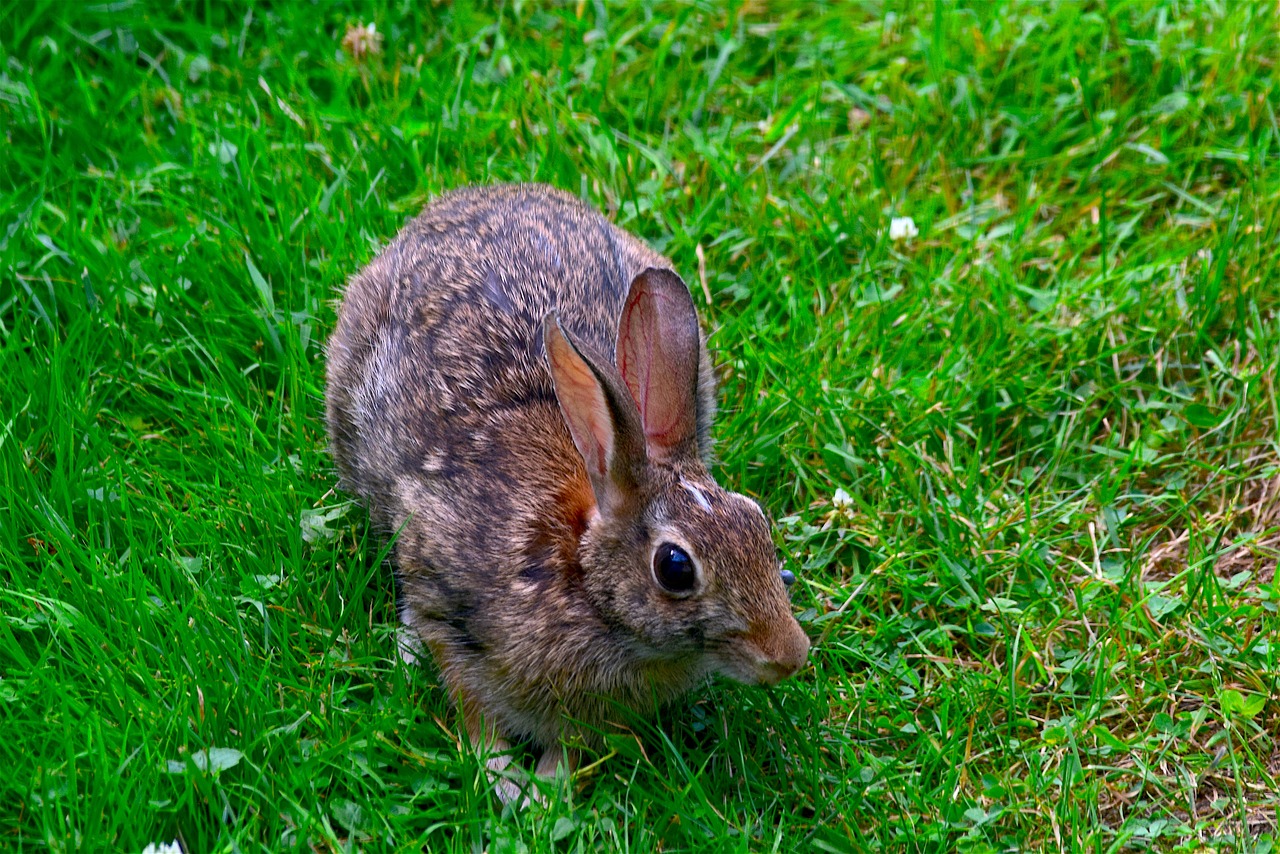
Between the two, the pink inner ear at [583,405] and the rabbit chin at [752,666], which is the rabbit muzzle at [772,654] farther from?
the pink inner ear at [583,405]

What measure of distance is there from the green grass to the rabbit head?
43cm

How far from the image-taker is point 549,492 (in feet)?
15.2

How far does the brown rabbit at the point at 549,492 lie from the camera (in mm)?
4285

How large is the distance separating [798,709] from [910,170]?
293 cm

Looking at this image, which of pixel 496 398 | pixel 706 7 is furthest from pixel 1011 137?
pixel 496 398

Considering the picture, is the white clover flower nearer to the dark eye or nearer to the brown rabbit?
the brown rabbit

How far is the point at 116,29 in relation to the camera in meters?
Answer: 6.93

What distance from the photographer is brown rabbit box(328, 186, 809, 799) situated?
14.1 ft

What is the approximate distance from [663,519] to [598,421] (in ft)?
1.15

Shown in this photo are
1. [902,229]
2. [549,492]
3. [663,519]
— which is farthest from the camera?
[902,229]

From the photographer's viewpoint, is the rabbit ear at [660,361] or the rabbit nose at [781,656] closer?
the rabbit nose at [781,656]

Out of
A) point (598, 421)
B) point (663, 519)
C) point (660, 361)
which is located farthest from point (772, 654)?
point (660, 361)

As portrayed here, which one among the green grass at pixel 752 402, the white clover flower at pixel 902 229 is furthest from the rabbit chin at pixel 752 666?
the white clover flower at pixel 902 229

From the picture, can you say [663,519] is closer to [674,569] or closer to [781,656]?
[674,569]
